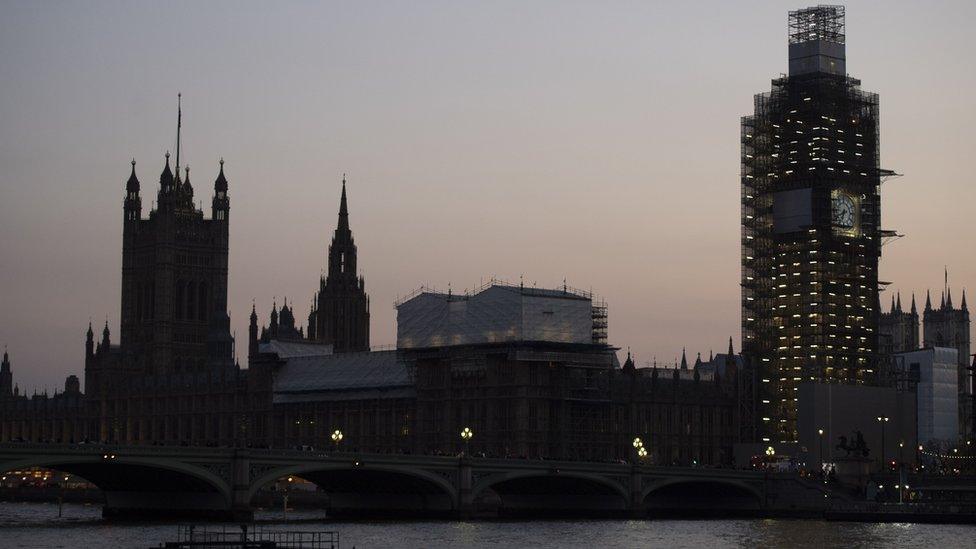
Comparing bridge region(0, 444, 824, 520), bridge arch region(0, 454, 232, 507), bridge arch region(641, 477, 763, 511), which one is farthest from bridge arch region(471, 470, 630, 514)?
bridge arch region(0, 454, 232, 507)

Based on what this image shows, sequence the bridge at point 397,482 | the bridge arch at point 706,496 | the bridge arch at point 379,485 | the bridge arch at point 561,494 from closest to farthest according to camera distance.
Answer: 1. the bridge at point 397,482
2. the bridge arch at point 379,485
3. the bridge arch at point 561,494
4. the bridge arch at point 706,496

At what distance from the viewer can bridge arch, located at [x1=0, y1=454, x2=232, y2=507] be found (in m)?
125

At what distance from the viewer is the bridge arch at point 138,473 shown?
409 ft

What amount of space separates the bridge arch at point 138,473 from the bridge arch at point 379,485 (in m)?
5.80

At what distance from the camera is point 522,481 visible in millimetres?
167625

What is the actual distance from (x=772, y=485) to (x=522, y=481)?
2551 cm

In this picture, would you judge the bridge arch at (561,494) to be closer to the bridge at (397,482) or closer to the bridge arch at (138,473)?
the bridge at (397,482)

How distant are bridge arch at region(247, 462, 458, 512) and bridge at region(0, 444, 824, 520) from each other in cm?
9

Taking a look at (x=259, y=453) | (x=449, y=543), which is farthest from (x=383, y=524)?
(x=449, y=543)

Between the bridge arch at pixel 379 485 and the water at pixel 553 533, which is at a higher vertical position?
the bridge arch at pixel 379 485

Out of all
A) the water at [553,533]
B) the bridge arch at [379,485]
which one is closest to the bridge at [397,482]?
the bridge arch at [379,485]

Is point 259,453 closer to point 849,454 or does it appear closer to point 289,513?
point 289,513

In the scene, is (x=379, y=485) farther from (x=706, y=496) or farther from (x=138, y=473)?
(x=706, y=496)

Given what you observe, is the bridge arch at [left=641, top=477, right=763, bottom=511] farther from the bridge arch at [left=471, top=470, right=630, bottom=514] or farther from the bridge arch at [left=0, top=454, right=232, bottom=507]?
the bridge arch at [left=0, top=454, right=232, bottom=507]
